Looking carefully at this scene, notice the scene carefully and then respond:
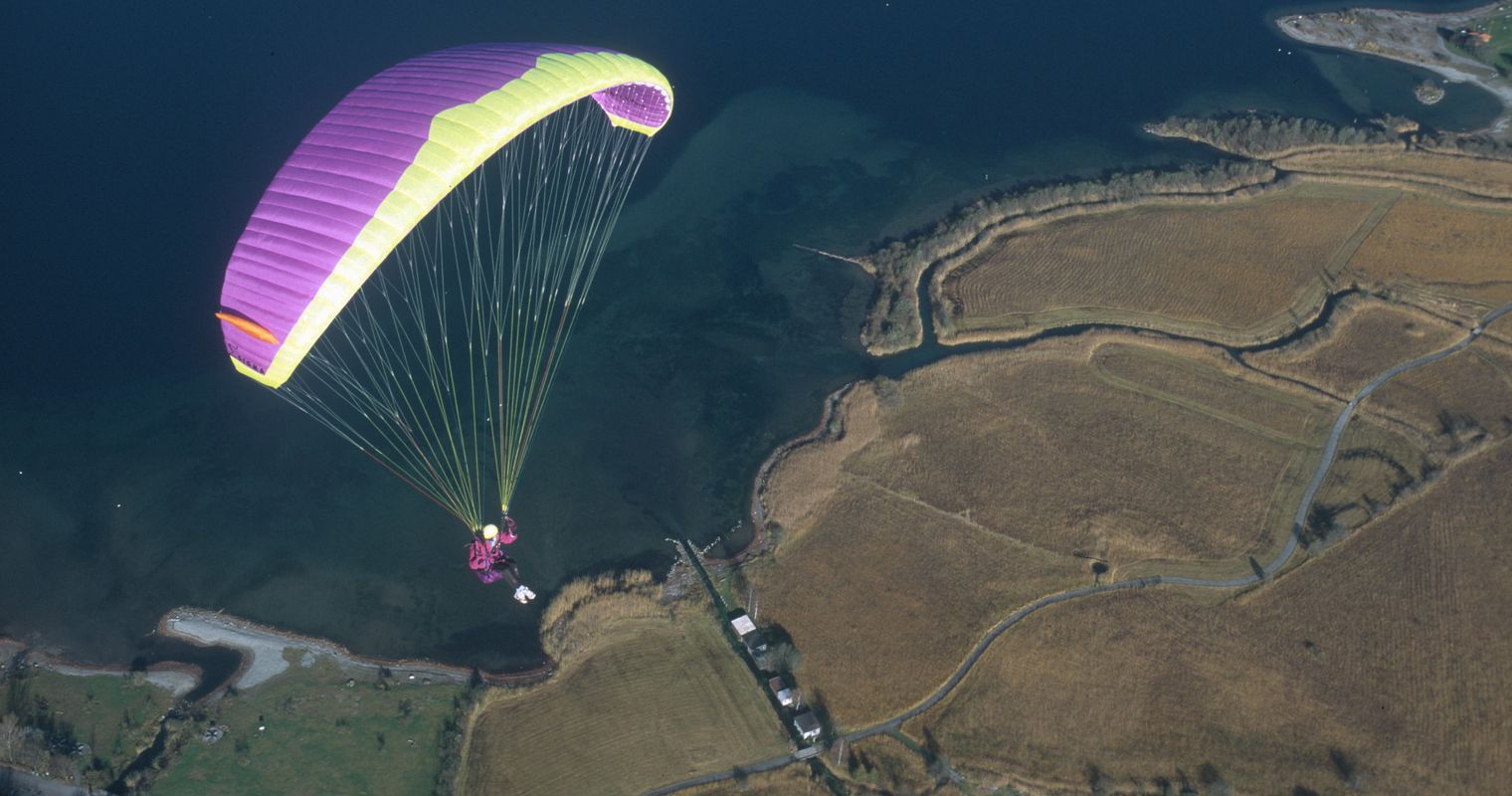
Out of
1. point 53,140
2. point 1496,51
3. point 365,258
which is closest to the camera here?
point 365,258

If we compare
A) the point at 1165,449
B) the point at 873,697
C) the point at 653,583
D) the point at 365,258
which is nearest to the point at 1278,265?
the point at 1165,449

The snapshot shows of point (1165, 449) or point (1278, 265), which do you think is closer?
point (1165, 449)

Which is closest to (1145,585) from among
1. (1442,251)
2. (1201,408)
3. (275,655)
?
(1201,408)

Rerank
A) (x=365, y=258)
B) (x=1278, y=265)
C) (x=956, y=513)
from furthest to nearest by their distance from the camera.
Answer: (x=1278, y=265), (x=956, y=513), (x=365, y=258)

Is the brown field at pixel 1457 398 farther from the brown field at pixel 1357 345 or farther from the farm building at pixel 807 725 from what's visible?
the farm building at pixel 807 725

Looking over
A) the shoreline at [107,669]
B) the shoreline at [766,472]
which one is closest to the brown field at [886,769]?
the shoreline at [766,472]

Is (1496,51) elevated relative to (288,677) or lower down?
elevated

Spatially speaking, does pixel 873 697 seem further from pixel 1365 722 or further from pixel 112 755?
pixel 112 755

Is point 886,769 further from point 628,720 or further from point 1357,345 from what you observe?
point 1357,345
